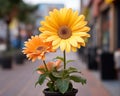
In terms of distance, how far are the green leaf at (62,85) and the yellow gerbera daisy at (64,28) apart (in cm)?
33

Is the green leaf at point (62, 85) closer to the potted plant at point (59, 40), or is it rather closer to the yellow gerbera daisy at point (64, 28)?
the potted plant at point (59, 40)

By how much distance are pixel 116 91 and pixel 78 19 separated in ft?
34.5

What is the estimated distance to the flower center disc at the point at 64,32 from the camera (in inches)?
143

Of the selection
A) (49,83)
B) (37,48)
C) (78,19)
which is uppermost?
(78,19)

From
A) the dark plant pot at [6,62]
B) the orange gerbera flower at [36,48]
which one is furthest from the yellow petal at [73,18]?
the dark plant pot at [6,62]

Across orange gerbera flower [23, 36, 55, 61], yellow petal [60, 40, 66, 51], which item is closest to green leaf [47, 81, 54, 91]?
orange gerbera flower [23, 36, 55, 61]

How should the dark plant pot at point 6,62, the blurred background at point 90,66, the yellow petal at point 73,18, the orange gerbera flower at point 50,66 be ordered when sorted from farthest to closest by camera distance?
the dark plant pot at point 6,62, the blurred background at point 90,66, the orange gerbera flower at point 50,66, the yellow petal at point 73,18

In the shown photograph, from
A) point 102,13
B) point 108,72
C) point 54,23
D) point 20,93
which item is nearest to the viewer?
point 54,23

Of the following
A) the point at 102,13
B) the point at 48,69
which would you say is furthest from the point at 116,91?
the point at 102,13

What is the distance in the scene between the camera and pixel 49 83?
12.6ft

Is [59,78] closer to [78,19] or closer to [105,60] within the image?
[78,19]

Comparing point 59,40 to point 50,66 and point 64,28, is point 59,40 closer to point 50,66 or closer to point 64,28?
point 64,28

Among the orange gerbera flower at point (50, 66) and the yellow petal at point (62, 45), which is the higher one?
the yellow petal at point (62, 45)

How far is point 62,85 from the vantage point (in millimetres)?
3682
